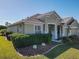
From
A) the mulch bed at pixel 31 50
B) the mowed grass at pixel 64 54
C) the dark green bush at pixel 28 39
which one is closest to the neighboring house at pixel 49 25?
the dark green bush at pixel 28 39

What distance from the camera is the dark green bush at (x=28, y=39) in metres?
21.8

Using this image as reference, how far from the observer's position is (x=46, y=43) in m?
25.3

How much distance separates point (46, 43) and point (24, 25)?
5.58 metres

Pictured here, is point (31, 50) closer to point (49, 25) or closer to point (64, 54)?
point (64, 54)

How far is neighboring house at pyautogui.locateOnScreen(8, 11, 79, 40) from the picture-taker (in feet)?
90.4

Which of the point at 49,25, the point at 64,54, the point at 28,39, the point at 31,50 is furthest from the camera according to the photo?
the point at 49,25

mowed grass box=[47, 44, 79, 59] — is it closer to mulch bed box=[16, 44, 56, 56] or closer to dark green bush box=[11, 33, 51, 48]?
mulch bed box=[16, 44, 56, 56]

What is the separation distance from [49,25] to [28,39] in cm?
824

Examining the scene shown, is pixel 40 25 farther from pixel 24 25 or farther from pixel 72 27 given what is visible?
pixel 72 27

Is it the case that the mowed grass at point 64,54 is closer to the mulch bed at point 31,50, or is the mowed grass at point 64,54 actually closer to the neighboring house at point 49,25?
the mulch bed at point 31,50

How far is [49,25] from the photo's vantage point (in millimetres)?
29812

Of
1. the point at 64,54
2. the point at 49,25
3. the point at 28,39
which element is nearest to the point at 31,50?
the point at 28,39

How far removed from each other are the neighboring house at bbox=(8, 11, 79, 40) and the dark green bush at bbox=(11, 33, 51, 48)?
332cm

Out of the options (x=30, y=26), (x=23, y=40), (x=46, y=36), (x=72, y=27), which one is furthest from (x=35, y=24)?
(x=72, y=27)
